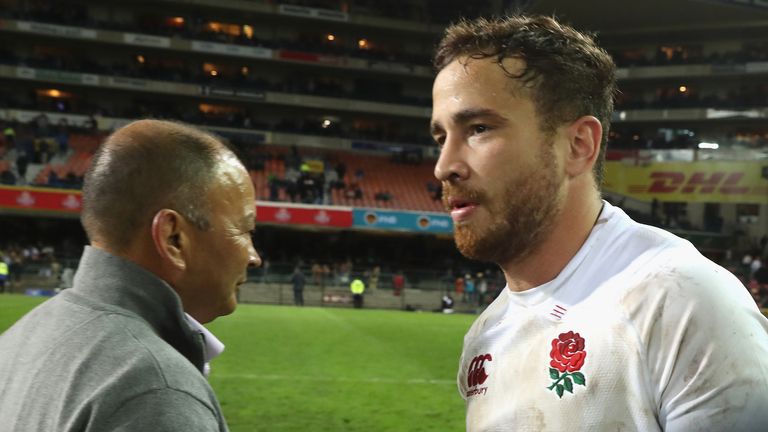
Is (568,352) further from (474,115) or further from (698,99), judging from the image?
(698,99)

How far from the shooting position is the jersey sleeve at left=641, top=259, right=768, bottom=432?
1433 mm

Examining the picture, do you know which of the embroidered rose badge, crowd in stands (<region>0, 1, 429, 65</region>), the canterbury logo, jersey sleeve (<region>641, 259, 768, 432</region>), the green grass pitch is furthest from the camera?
crowd in stands (<region>0, 1, 429, 65</region>)

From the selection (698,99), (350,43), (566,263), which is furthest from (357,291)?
(698,99)

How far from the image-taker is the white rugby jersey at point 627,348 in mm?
1459

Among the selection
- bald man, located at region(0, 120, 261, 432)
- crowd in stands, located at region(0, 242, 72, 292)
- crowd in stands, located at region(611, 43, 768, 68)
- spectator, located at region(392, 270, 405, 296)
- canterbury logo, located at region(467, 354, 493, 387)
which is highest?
crowd in stands, located at region(611, 43, 768, 68)

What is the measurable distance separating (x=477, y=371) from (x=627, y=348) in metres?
0.62

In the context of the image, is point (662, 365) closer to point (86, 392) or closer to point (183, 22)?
point (86, 392)

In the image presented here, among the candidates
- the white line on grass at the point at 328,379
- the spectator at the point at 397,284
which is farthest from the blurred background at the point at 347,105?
the white line on grass at the point at 328,379

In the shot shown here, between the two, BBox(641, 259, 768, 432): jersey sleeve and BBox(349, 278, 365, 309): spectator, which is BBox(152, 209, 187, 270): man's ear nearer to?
BBox(641, 259, 768, 432): jersey sleeve

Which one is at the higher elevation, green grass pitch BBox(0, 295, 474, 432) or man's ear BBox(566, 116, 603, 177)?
man's ear BBox(566, 116, 603, 177)

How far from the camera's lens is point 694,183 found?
35.6 m

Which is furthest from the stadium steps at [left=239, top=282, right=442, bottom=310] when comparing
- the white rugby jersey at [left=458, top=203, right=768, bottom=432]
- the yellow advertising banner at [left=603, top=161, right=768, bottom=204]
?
the white rugby jersey at [left=458, top=203, right=768, bottom=432]

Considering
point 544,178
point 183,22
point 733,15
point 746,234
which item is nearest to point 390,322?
point 544,178

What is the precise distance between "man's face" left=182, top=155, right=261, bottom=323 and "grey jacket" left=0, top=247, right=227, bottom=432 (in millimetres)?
157
